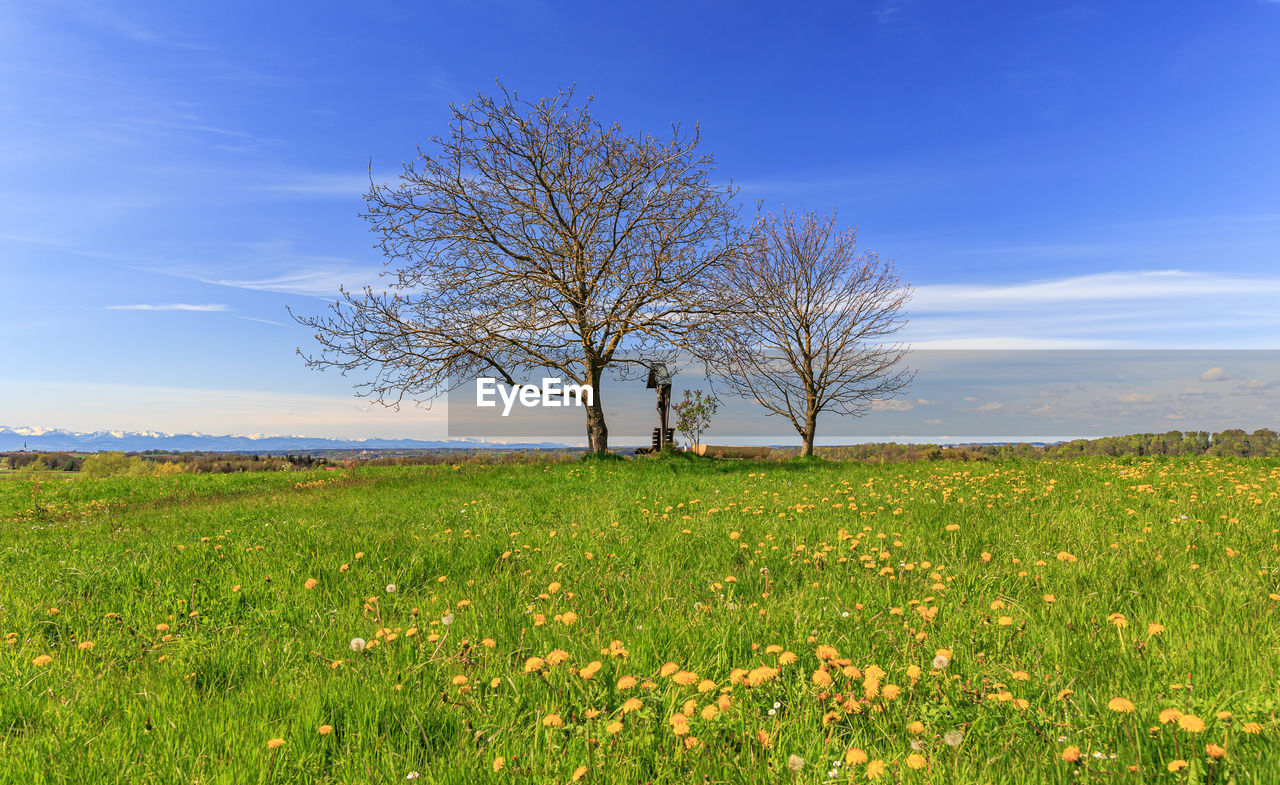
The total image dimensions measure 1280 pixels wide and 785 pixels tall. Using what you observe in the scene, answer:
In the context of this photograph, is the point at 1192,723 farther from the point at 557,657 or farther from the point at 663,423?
the point at 663,423

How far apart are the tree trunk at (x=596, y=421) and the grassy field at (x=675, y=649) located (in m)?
13.0

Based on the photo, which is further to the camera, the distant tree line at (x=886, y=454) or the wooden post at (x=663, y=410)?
the wooden post at (x=663, y=410)

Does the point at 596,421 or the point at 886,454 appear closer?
the point at 596,421

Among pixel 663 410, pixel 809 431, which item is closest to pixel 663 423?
pixel 663 410

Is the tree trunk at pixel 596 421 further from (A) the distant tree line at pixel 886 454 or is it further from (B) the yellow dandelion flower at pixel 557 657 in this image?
(B) the yellow dandelion flower at pixel 557 657

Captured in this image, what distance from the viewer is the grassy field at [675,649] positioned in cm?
248

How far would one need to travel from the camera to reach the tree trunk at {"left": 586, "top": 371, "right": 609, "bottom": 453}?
67.9ft

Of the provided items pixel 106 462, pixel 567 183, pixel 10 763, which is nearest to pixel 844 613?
pixel 10 763

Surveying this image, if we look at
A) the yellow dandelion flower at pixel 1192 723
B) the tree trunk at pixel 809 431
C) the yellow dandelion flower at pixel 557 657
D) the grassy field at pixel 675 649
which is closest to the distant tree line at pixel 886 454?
the tree trunk at pixel 809 431

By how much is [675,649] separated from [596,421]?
17403mm

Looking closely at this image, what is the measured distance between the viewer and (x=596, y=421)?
819 inches

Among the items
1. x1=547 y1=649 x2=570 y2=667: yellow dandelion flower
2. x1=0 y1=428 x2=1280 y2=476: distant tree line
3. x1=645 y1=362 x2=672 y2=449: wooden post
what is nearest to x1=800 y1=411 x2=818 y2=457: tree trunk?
x1=0 y1=428 x2=1280 y2=476: distant tree line

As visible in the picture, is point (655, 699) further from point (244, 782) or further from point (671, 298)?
point (671, 298)

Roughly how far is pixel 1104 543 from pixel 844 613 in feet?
11.0
